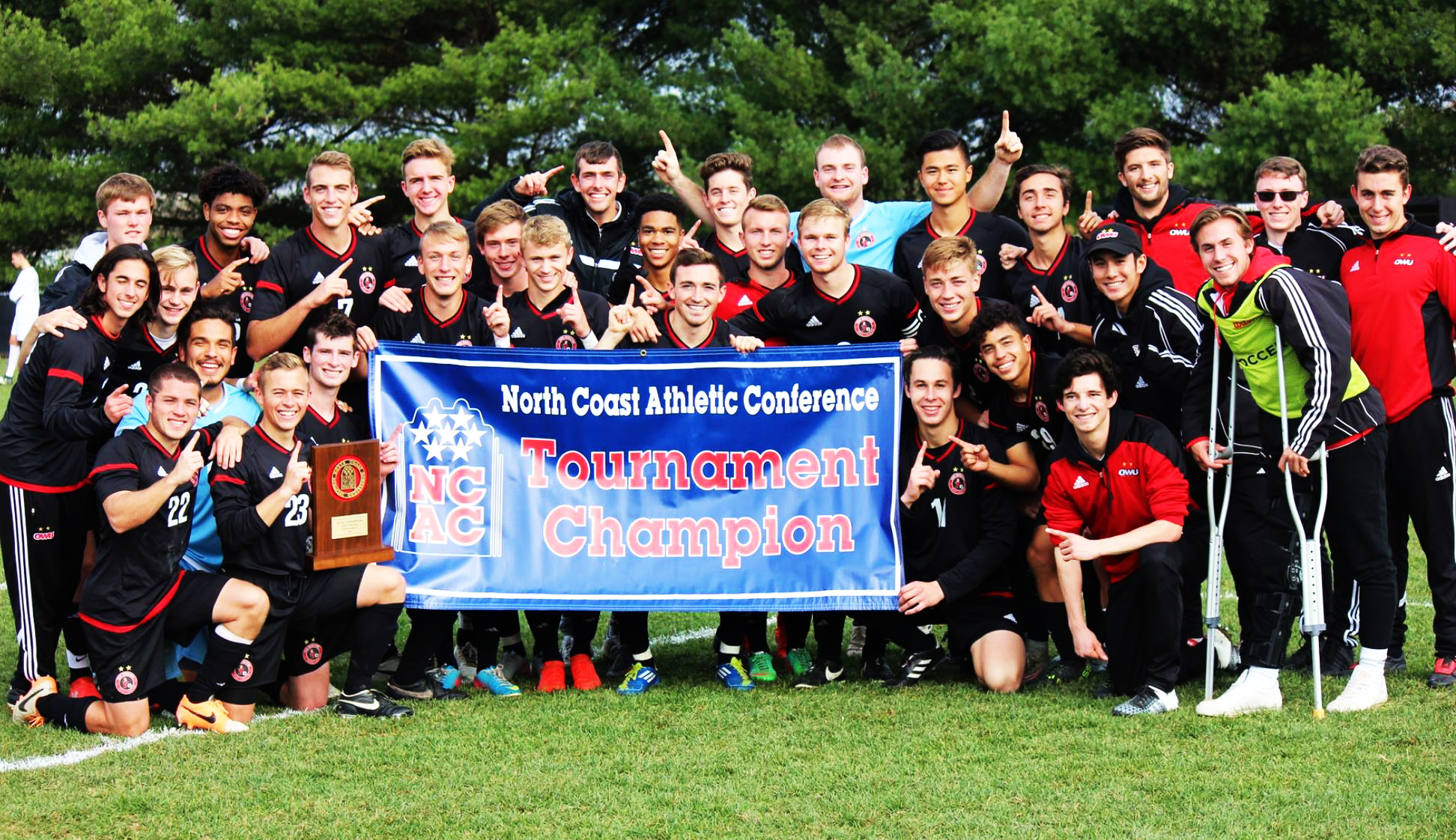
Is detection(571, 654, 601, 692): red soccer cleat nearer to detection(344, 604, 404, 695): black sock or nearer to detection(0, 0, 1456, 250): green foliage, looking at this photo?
detection(344, 604, 404, 695): black sock

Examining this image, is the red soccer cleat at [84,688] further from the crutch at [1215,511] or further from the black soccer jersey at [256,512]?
the crutch at [1215,511]

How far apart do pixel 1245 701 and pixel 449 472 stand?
3.73m

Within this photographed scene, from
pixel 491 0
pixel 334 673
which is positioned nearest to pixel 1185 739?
pixel 334 673

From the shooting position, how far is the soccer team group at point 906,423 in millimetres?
6516

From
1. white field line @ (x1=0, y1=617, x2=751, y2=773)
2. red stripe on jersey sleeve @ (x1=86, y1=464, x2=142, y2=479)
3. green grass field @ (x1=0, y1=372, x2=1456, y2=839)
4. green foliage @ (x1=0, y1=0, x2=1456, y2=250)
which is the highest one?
green foliage @ (x1=0, y1=0, x2=1456, y2=250)

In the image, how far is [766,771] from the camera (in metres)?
5.77

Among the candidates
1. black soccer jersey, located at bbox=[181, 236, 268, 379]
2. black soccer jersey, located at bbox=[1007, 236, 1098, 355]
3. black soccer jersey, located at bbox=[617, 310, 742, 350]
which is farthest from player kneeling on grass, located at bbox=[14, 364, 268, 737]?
black soccer jersey, located at bbox=[1007, 236, 1098, 355]

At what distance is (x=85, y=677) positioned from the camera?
705 centimetres

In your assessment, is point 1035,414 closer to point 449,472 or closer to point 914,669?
point 914,669

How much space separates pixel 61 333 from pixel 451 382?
1707mm

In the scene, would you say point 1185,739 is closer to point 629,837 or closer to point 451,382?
point 629,837

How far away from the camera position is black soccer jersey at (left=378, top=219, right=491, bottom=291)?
7773 mm

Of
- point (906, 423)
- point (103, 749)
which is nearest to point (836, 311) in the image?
point (906, 423)

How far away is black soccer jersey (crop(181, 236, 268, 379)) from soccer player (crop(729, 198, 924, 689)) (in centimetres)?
241
